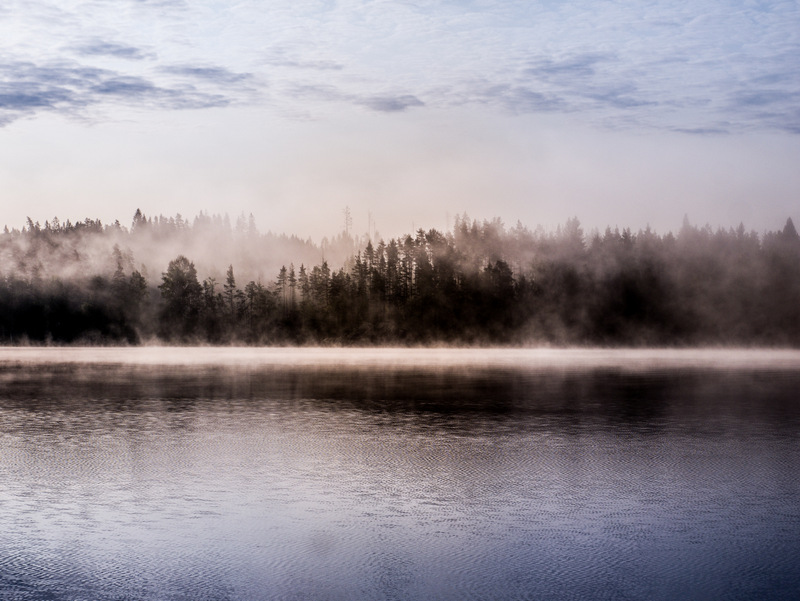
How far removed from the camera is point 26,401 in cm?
4103

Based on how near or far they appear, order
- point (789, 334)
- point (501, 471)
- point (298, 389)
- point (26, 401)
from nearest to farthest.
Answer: point (501, 471) < point (26, 401) < point (298, 389) < point (789, 334)

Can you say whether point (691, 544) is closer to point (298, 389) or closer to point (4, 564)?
point (4, 564)

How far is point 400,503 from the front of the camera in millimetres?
18141

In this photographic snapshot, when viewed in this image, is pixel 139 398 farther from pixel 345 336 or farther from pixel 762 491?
pixel 345 336

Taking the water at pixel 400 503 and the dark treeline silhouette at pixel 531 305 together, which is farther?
the dark treeline silhouette at pixel 531 305

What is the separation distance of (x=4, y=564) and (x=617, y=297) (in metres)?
182

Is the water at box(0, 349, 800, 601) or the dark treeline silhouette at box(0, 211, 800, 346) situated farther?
the dark treeline silhouette at box(0, 211, 800, 346)

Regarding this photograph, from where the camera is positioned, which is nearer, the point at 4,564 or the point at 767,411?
the point at 4,564

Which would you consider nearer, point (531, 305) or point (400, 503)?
point (400, 503)

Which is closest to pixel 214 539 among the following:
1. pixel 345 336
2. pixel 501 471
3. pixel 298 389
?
pixel 501 471

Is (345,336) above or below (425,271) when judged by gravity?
below

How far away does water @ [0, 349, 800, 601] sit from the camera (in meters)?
13.2

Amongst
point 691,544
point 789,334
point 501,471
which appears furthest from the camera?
point 789,334

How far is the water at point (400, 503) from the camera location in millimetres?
13242
